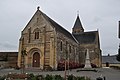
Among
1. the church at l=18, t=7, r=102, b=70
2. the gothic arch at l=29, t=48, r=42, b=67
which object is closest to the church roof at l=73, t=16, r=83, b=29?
the church at l=18, t=7, r=102, b=70

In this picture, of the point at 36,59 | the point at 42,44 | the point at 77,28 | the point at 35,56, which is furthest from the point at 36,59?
the point at 77,28

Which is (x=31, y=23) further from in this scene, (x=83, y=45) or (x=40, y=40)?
(x=83, y=45)

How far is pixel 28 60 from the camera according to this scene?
34969mm

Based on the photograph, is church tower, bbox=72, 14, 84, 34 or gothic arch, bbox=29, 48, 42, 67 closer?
gothic arch, bbox=29, 48, 42, 67

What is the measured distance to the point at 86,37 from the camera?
5103 cm

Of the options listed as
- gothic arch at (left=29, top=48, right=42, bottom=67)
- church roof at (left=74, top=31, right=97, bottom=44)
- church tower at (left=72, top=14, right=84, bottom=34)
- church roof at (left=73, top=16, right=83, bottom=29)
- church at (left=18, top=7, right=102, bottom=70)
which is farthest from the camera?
church roof at (left=73, top=16, right=83, bottom=29)

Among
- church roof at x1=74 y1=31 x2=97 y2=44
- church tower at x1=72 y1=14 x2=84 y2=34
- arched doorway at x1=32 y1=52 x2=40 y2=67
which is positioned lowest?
arched doorway at x1=32 y1=52 x2=40 y2=67

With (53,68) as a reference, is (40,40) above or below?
above

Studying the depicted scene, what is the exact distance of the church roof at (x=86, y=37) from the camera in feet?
161

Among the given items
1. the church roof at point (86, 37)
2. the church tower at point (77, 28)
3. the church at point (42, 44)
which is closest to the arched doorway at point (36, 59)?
the church at point (42, 44)

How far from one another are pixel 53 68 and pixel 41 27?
328 inches

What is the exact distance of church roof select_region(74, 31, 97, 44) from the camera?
49019 millimetres

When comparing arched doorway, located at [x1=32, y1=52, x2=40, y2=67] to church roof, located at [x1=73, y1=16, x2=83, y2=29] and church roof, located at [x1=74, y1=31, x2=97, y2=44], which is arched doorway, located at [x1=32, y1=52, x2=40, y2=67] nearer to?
church roof, located at [x1=74, y1=31, x2=97, y2=44]

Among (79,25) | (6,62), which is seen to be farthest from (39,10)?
(79,25)
